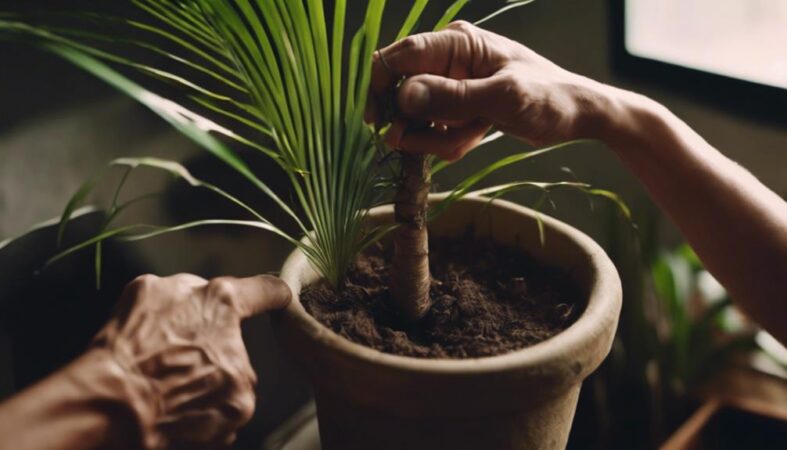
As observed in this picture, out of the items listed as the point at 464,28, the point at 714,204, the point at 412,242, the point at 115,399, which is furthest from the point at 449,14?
the point at 115,399

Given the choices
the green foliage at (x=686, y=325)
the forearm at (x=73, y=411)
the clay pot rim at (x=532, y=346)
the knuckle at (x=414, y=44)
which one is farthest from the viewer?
the green foliage at (x=686, y=325)

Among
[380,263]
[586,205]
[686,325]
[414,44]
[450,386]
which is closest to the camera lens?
[450,386]

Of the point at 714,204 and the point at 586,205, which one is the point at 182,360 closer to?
the point at 714,204

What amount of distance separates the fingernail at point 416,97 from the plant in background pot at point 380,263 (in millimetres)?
59

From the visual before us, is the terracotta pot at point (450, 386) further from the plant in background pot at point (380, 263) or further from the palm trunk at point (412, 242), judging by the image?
the palm trunk at point (412, 242)

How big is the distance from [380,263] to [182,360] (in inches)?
15.7

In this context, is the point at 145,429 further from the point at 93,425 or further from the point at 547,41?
the point at 547,41

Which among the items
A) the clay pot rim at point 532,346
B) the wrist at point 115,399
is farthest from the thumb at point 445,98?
the wrist at point 115,399

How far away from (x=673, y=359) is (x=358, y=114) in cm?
95

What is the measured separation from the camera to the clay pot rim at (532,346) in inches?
26.1

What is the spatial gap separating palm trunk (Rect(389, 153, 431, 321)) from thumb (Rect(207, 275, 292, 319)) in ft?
0.43

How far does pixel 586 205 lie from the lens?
61.7 inches

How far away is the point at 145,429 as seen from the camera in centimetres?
57

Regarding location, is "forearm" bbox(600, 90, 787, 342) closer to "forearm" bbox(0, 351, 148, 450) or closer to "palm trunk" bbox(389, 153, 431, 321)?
"palm trunk" bbox(389, 153, 431, 321)
